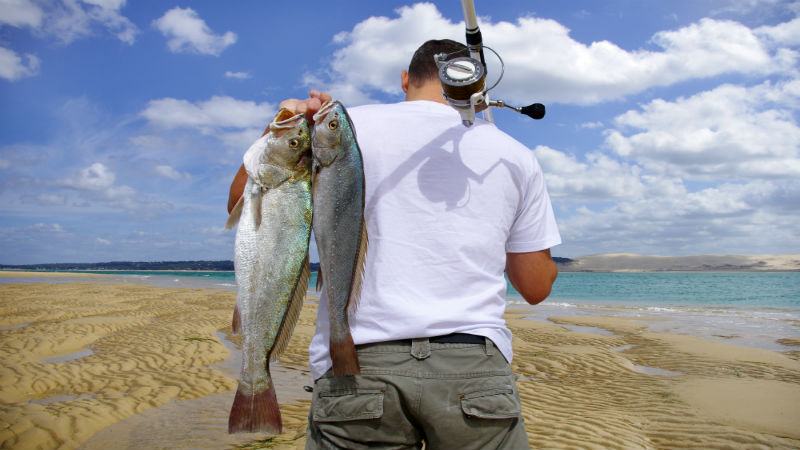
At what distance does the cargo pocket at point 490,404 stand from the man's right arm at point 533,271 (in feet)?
1.84

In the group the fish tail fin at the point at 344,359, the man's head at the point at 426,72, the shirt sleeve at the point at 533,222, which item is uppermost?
the man's head at the point at 426,72

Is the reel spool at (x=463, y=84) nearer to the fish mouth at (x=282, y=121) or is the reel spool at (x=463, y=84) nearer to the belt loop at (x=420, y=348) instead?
the fish mouth at (x=282, y=121)

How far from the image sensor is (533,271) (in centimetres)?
231

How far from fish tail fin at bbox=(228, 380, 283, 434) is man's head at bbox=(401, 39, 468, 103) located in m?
1.51

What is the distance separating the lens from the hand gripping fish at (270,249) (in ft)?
6.76

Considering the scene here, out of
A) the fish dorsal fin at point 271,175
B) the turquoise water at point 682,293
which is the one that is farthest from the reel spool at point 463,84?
the turquoise water at point 682,293

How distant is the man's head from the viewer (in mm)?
2375

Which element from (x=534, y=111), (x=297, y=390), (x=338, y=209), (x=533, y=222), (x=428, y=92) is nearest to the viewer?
(x=338, y=209)

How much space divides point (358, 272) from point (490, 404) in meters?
0.71

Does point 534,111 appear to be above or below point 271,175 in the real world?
above

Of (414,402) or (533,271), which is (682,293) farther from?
(414,402)

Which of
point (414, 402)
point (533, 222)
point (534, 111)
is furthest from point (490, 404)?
point (534, 111)

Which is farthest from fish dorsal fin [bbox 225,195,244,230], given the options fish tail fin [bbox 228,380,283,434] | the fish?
fish tail fin [bbox 228,380,283,434]

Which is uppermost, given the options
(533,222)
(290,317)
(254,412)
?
(533,222)
